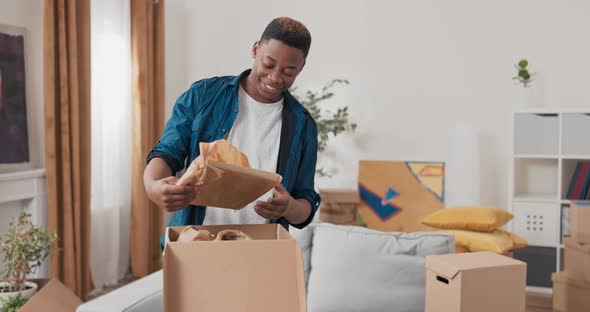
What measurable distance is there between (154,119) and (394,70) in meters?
1.96

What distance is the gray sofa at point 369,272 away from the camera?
2.31m

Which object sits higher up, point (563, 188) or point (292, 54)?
point (292, 54)

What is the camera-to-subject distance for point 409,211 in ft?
15.8

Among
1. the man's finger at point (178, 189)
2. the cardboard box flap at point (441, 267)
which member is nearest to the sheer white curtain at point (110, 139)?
the cardboard box flap at point (441, 267)

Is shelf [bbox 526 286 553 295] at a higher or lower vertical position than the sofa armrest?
lower

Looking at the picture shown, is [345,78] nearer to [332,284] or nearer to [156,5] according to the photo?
[156,5]

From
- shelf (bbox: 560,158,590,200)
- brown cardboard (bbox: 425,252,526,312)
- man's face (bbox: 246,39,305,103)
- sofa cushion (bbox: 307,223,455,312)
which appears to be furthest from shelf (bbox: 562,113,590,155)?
man's face (bbox: 246,39,305,103)

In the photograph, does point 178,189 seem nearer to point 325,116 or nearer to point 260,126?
point 260,126

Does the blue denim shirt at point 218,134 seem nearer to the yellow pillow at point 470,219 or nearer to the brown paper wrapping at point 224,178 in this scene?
the brown paper wrapping at point 224,178

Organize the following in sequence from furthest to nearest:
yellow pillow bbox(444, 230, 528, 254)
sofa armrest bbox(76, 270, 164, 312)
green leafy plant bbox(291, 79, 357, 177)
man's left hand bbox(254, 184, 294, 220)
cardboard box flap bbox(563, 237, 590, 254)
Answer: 1. green leafy plant bbox(291, 79, 357, 177)
2. yellow pillow bbox(444, 230, 528, 254)
3. cardboard box flap bbox(563, 237, 590, 254)
4. sofa armrest bbox(76, 270, 164, 312)
5. man's left hand bbox(254, 184, 294, 220)

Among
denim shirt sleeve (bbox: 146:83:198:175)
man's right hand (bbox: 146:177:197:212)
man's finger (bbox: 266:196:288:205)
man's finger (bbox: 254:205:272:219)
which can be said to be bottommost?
man's finger (bbox: 254:205:272:219)

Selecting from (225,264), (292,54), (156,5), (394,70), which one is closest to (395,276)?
(292,54)

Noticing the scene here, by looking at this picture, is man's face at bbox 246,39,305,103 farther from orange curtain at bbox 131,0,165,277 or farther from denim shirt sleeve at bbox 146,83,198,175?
orange curtain at bbox 131,0,165,277

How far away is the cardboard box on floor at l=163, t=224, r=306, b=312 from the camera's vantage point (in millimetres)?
1034
